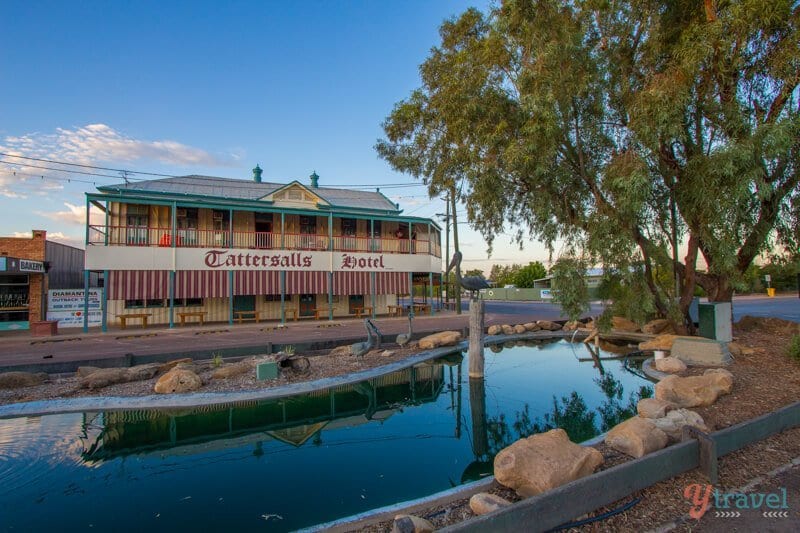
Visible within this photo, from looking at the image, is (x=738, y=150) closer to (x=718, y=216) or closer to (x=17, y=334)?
(x=718, y=216)

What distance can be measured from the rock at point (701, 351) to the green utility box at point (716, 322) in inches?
59.6

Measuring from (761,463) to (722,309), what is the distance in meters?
8.75

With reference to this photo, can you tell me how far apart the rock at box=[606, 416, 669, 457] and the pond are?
1.71m

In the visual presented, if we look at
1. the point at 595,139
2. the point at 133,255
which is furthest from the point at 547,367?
the point at 133,255

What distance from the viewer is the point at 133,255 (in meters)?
20.1

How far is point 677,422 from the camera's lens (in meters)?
5.84

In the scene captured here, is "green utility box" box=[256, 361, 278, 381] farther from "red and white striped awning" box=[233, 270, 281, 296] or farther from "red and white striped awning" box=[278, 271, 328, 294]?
"red and white striped awning" box=[278, 271, 328, 294]

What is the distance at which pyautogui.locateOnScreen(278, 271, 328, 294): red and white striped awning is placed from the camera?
2345 cm

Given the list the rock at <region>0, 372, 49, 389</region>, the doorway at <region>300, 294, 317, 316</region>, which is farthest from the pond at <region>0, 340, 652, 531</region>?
the doorway at <region>300, 294, 317, 316</region>

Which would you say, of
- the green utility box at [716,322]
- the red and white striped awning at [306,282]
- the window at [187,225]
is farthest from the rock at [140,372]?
the green utility box at [716,322]

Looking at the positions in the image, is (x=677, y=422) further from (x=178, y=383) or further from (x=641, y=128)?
(x=178, y=383)

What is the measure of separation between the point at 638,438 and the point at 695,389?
3.14 m

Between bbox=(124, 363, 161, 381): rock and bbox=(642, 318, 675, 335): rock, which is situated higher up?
bbox=(642, 318, 675, 335): rock

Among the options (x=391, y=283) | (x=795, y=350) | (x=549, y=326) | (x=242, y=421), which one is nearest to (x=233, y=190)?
(x=391, y=283)
